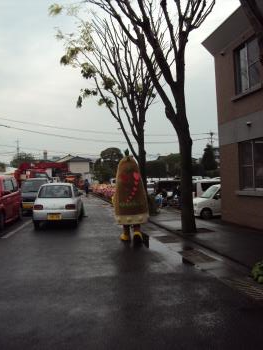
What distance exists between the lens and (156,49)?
13.0 metres

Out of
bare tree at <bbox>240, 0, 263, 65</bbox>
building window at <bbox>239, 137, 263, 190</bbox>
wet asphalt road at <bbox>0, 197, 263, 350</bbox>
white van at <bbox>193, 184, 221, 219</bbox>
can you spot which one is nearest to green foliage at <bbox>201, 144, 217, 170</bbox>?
white van at <bbox>193, 184, 221, 219</bbox>

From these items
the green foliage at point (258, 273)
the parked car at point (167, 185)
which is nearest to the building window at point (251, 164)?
the green foliage at point (258, 273)

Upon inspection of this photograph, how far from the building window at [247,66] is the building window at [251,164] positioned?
173 centimetres

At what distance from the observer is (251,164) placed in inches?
593

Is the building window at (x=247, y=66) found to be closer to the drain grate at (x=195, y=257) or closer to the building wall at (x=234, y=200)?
the building wall at (x=234, y=200)

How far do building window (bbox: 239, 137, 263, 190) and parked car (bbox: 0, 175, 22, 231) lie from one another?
7791 millimetres

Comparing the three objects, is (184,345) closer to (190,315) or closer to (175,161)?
(190,315)

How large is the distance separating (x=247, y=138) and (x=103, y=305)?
31.6 ft

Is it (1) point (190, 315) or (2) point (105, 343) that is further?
(1) point (190, 315)

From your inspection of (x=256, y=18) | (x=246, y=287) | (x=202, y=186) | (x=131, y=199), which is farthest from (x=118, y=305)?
(x=202, y=186)

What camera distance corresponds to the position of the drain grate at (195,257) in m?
9.73

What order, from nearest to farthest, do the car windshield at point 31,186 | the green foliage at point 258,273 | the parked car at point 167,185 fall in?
the green foliage at point 258,273 → the car windshield at point 31,186 → the parked car at point 167,185

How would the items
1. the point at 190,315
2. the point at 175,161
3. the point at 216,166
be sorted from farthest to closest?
the point at 175,161, the point at 216,166, the point at 190,315

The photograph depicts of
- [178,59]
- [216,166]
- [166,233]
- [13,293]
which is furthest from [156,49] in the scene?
[216,166]
